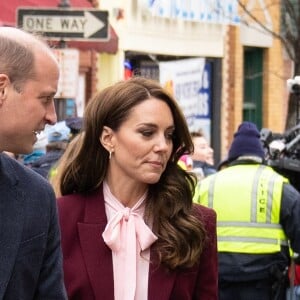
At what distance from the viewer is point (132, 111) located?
4535 mm

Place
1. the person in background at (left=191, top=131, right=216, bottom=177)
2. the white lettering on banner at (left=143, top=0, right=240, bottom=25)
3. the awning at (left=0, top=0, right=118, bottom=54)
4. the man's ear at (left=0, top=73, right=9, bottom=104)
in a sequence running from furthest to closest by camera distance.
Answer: the white lettering on banner at (left=143, top=0, right=240, bottom=25)
the awning at (left=0, top=0, right=118, bottom=54)
the person in background at (left=191, top=131, right=216, bottom=177)
the man's ear at (left=0, top=73, right=9, bottom=104)

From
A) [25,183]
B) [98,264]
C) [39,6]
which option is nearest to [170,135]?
[98,264]

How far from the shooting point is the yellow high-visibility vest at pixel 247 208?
23.6ft

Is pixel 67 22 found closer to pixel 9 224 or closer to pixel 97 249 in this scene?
pixel 97 249

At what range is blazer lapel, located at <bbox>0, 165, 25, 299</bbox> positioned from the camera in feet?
10.7

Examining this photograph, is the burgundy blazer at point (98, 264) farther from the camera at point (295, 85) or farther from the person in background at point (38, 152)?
the person in background at point (38, 152)

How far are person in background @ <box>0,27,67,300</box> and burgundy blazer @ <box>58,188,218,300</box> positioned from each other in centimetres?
86

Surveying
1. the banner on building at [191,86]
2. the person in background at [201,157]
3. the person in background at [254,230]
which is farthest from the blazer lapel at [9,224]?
the banner on building at [191,86]

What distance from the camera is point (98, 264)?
4410 mm

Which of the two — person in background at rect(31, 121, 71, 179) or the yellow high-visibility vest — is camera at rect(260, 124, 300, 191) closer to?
the yellow high-visibility vest

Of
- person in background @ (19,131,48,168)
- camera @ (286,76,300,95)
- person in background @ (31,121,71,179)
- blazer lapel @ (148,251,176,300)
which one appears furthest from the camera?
person in background @ (19,131,48,168)

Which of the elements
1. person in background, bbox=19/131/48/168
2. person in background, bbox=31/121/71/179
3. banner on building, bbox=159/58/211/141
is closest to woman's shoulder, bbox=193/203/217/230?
person in background, bbox=31/121/71/179

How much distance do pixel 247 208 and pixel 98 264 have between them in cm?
301

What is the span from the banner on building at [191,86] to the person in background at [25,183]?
14151 mm
